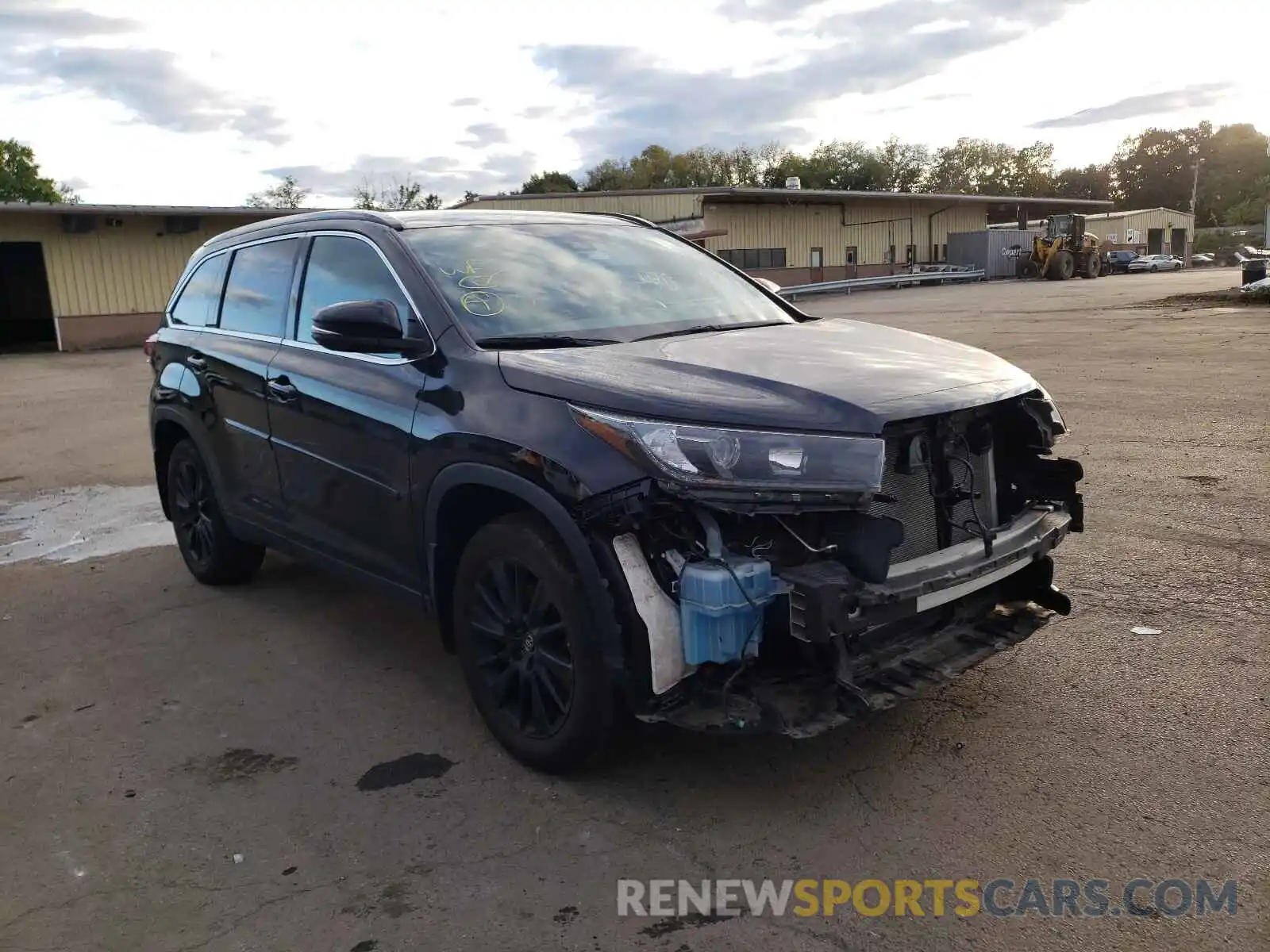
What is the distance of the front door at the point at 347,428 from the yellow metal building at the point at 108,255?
940 inches

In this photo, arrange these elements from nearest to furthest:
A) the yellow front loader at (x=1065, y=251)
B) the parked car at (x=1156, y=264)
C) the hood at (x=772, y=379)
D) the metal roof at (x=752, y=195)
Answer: the hood at (x=772, y=379)
the metal roof at (x=752, y=195)
the yellow front loader at (x=1065, y=251)
the parked car at (x=1156, y=264)

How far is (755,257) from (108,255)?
77.8ft

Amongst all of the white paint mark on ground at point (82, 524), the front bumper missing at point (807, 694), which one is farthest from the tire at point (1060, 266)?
the front bumper missing at point (807, 694)

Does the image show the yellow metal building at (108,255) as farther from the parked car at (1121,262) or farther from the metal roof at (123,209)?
the parked car at (1121,262)

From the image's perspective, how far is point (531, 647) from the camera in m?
3.38

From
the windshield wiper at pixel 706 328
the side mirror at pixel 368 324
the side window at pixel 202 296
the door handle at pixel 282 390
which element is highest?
the side window at pixel 202 296

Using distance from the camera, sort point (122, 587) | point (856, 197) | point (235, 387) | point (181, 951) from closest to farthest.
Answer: point (181, 951), point (235, 387), point (122, 587), point (856, 197)

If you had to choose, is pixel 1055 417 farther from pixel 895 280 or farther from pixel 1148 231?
pixel 1148 231

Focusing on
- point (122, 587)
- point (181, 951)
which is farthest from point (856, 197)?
point (181, 951)

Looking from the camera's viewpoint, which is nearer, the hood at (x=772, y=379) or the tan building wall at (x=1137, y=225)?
the hood at (x=772, y=379)

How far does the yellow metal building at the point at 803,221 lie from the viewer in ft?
125

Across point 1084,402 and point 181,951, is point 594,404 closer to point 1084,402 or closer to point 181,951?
point 181,951

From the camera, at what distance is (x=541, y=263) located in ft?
13.8

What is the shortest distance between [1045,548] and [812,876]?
1.49 m
